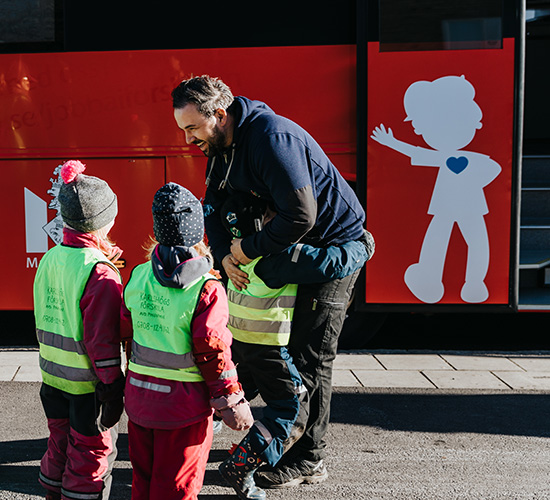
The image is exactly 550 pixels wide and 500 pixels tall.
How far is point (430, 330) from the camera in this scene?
6590 millimetres

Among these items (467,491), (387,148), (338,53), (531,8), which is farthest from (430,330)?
(531,8)

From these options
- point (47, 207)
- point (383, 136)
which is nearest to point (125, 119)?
point (47, 207)

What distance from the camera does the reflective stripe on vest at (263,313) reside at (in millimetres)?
2957

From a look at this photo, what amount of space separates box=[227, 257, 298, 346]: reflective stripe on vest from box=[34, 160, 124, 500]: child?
66 centimetres

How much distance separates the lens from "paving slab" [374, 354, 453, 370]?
16.3ft

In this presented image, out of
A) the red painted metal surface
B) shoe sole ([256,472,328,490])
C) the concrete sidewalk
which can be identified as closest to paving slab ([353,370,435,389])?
the concrete sidewalk

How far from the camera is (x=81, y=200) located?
8.60ft

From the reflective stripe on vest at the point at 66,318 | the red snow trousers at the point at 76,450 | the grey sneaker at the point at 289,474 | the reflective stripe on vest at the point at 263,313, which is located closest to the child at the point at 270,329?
the reflective stripe on vest at the point at 263,313

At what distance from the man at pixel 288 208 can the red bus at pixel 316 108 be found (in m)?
2.12

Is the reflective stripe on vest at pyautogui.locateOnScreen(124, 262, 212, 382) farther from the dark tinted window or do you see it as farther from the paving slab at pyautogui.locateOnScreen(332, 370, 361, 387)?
the dark tinted window

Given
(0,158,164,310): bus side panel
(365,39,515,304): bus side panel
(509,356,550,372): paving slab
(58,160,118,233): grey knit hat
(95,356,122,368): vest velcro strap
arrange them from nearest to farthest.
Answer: (95,356,122,368): vest velcro strap → (58,160,118,233): grey knit hat → (509,356,550,372): paving slab → (365,39,515,304): bus side panel → (0,158,164,310): bus side panel

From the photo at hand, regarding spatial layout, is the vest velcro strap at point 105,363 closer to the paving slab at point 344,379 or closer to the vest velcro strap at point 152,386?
the vest velcro strap at point 152,386

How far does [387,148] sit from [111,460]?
332 centimetres

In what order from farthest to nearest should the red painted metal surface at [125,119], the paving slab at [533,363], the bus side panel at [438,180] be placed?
the red painted metal surface at [125,119] → the bus side panel at [438,180] → the paving slab at [533,363]
